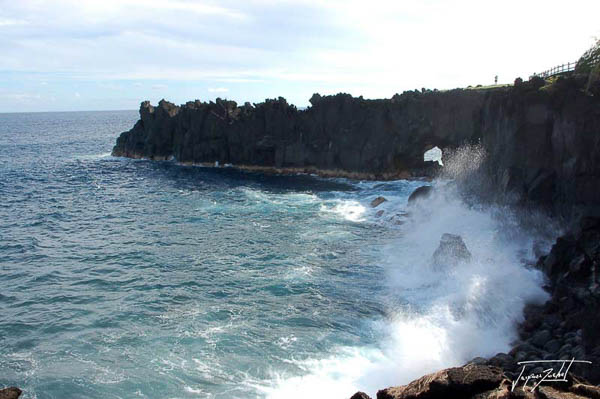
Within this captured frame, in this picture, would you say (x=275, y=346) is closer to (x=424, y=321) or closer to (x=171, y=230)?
(x=424, y=321)

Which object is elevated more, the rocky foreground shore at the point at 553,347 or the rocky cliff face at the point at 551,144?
the rocky cliff face at the point at 551,144

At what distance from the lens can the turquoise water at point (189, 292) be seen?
790 inches

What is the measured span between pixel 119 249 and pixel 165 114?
54726mm

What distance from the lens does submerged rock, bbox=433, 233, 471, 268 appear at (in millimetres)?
30906

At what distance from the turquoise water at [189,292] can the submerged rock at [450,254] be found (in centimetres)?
364

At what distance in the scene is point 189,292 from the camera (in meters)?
28.5

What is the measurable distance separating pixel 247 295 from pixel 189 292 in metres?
3.66

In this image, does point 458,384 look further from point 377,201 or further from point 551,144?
point 377,201

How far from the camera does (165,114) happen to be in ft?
284

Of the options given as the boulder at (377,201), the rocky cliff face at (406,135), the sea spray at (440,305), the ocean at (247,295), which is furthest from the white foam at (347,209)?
the rocky cliff face at (406,135)

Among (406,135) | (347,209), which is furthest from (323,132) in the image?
(347,209)

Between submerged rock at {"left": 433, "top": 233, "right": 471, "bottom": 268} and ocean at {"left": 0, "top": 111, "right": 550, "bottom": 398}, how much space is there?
2.02 ft

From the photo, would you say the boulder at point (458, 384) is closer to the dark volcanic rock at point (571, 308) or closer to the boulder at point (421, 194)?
the dark volcanic rock at point (571, 308)

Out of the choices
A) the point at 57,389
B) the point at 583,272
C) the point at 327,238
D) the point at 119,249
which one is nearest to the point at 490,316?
the point at 583,272
